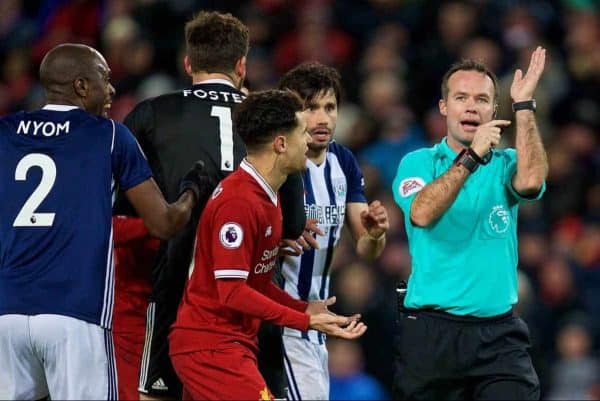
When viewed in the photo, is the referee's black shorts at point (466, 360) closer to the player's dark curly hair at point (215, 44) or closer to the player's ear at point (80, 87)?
the player's dark curly hair at point (215, 44)

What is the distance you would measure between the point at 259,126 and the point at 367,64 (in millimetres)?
7439

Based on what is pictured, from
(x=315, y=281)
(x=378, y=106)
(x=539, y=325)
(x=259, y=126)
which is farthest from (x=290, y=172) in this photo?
(x=378, y=106)

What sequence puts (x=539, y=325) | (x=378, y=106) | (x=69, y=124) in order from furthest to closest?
1. (x=378, y=106)
2. (x=539, y=325)
3. (x=69, y=124)

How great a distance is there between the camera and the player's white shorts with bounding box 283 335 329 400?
25.1 ft

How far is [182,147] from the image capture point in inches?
272

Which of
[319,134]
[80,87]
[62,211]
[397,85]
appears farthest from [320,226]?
[397,85]

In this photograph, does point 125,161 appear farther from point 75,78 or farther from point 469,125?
point 469,125

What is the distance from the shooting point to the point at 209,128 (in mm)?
6938

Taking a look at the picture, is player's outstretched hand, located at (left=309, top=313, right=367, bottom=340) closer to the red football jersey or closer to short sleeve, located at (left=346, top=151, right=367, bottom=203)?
the red football jersey

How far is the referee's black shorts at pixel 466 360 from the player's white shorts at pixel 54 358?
1.46 meters

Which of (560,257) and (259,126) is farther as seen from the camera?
(560,257)

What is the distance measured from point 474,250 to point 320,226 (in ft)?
4.53

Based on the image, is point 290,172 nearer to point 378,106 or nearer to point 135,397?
point 135,397

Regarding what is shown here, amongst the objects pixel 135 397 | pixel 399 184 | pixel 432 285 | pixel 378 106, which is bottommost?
pixel 135 397
